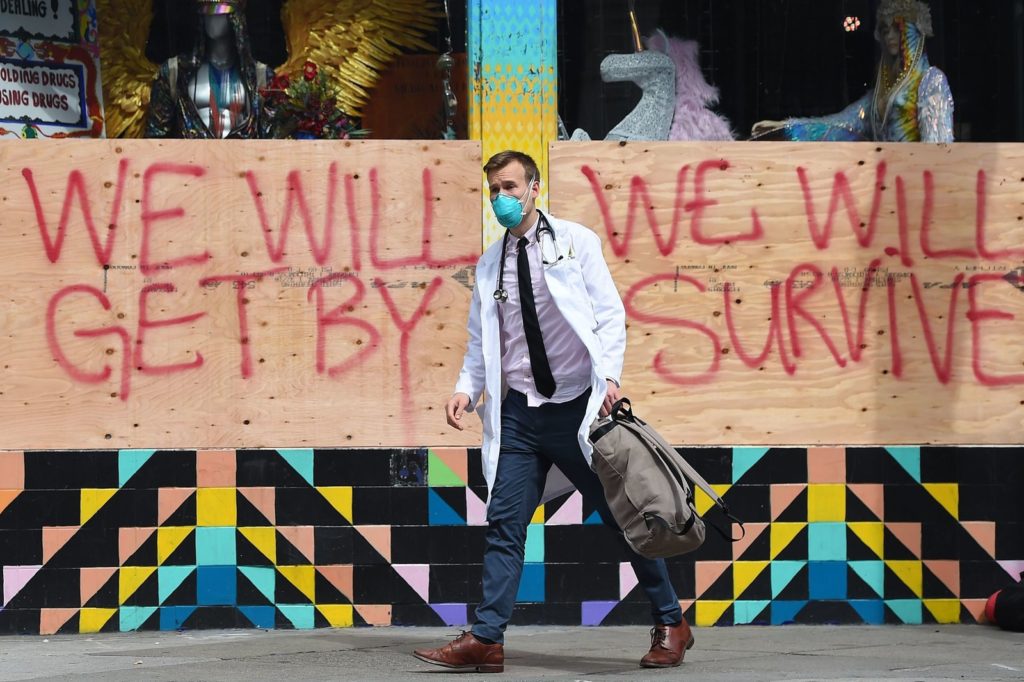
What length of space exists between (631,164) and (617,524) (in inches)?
86.4

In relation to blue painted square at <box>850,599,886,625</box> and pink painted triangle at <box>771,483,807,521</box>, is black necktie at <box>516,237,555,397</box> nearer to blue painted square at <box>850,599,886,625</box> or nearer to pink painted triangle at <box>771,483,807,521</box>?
pink painted triangle at <box>771,483,807,521</box>

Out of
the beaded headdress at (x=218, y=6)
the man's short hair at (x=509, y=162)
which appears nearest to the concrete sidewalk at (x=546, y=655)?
the man's short hair at (x=509, y=162)

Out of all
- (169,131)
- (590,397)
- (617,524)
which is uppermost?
(169,131)

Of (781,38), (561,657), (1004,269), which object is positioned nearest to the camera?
(561,657)

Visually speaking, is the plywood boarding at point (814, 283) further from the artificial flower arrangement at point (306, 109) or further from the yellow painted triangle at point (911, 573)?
the artificial flower arrangement at point (306, 109)

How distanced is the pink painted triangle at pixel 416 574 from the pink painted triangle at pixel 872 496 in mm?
2034

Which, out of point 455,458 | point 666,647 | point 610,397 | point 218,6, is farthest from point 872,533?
point 218,6

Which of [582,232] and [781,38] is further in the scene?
[781,38]

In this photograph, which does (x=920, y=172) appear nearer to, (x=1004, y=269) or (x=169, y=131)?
(x=1004, y=269)

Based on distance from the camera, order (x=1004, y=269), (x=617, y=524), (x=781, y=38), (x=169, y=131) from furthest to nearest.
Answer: (x=781, y=38), (x=169, y=131), (x=1004, y=269), (x=617, y=524)

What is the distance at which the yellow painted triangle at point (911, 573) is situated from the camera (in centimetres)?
775

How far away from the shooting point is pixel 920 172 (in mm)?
7836

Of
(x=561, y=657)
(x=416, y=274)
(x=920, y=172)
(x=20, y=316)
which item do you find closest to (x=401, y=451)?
(x=416, y=274)

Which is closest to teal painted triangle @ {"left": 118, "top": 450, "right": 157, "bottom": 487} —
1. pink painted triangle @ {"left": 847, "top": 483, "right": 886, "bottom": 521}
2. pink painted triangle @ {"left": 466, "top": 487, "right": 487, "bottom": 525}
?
pink painted triangle @ {"left": 466, "top": 487, "right": 487, "bottom": 525}
